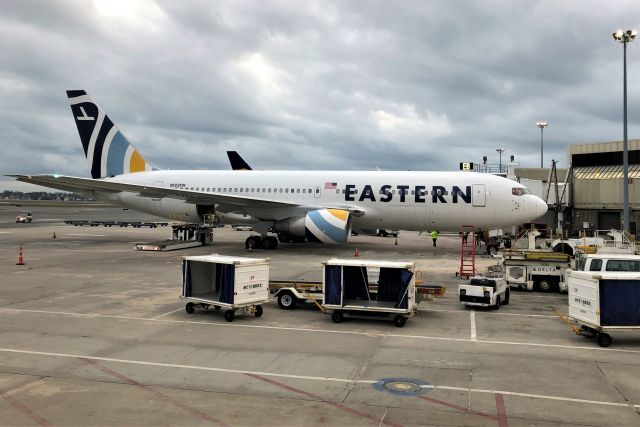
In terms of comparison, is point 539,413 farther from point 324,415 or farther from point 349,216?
point 349,216

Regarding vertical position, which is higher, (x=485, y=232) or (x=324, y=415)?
(x=485, y=232)

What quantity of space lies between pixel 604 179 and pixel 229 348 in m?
36.4

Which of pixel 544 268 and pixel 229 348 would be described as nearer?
pixel 229 348

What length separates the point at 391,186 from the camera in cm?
2858

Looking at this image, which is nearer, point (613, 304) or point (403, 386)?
point (403, 386)

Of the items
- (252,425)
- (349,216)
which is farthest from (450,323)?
(349,216)

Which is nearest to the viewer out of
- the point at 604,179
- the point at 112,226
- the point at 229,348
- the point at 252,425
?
the point at 252,425

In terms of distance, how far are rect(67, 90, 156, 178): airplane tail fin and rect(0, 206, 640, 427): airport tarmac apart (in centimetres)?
2082

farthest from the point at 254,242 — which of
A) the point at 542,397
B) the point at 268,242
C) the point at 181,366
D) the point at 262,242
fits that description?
the point at 542,397

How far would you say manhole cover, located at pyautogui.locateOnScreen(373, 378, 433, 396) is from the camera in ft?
24.6

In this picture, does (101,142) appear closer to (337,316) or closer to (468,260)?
(468,260)

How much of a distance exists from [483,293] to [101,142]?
29416 mm

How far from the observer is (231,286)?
12.3 m

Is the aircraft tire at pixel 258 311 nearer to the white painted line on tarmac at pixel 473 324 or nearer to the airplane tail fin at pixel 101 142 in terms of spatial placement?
the white painted line on tarmac at pixel 473 324
